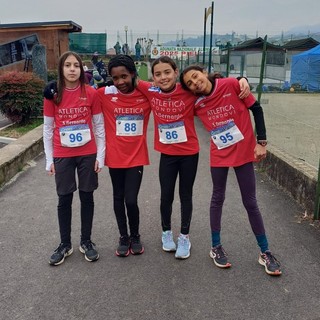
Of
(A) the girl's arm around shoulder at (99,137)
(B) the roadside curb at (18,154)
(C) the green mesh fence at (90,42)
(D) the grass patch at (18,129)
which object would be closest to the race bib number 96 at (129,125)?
(A) the girl's arm around shoulder at (99,137)

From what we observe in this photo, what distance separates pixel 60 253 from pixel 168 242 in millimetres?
985

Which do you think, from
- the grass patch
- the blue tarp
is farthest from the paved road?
the blue tarp

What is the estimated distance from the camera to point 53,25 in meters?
18.0

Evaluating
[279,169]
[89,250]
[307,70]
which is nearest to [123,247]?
[89,250]

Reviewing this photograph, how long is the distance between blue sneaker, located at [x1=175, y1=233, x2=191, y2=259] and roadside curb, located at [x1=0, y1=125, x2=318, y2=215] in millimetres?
1663

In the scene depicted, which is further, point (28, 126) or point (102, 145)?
point (28, 126)

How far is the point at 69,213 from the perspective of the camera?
335 centimetres

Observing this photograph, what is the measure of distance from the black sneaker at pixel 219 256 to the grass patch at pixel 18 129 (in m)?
6.65

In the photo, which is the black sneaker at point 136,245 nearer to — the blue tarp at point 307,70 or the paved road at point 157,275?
the paved road at point 157,275

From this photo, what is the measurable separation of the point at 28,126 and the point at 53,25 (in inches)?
401

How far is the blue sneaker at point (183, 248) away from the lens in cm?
332

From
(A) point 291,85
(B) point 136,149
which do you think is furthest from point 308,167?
(A) point 291,85

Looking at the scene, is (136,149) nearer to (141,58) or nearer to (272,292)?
(272,292)

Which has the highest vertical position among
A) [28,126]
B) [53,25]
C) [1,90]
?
[53,25]
